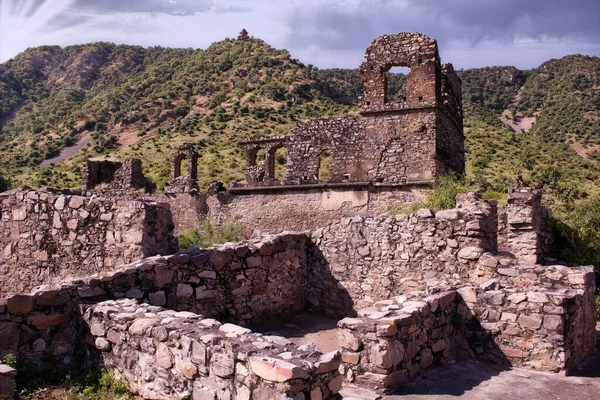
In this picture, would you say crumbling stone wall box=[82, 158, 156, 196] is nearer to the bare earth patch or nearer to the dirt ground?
the dirt ground

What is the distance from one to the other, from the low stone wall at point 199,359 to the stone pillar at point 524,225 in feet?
20.9

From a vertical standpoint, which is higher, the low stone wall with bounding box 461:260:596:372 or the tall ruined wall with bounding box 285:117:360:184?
the tall ruined wall with bounding box 285:117:360:184

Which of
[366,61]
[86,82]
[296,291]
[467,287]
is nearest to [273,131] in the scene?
[366,61]

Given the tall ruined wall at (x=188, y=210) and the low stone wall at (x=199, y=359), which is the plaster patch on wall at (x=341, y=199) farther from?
the low stone wall at (x=199, y=359)

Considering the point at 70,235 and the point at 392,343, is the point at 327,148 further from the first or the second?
the point at 392,343

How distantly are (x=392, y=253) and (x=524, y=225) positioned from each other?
2.74 metres

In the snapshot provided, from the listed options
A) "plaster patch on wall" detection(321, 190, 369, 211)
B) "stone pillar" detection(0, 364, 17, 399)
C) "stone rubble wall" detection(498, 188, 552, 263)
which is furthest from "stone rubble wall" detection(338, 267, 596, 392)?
"plaster patch on wall" detection(321, 190, 369, 211)

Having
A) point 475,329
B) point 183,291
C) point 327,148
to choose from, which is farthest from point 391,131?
point 183,291

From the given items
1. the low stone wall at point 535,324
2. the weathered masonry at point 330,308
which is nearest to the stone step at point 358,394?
the weathered masonry at point 330,308

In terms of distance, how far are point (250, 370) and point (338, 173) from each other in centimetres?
1325

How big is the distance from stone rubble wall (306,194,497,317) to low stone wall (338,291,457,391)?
1705mm

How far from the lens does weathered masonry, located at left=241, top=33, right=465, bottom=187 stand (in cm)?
1583

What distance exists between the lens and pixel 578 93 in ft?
180

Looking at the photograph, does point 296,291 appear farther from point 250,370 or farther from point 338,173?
point 338,173
